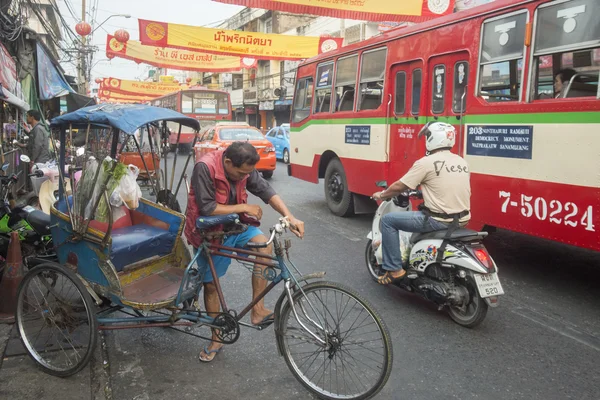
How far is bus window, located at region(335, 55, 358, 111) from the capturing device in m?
7.99

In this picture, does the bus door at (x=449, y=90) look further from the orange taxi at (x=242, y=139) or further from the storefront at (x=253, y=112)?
the storefront at (x=253, y=112)

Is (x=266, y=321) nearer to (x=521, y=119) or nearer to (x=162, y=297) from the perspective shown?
(x=162, y=297)

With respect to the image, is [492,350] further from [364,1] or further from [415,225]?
[364,1]

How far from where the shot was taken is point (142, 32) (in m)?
16.6

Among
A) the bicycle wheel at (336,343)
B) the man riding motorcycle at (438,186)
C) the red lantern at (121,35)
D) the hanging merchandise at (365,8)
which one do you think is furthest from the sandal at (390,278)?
the red lantern at (121,35)

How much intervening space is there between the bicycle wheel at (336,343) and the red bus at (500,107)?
269 cm

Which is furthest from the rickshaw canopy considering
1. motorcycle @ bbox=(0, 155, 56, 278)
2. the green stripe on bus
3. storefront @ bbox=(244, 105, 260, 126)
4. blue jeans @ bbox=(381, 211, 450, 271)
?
storefront @ bbox=(244, 105, 260, 126)

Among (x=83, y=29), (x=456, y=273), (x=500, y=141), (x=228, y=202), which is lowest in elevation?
(x=456, y=273)

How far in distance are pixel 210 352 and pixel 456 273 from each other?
2.04 meters

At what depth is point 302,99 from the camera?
32.1 ft

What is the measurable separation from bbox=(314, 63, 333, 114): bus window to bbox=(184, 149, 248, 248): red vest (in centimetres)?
577

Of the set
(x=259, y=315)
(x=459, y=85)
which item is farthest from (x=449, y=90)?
(x=259, y=315)

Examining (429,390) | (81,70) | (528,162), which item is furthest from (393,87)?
(81,70)

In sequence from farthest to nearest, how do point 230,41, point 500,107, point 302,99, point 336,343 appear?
point 230,41 → point 302,99 → point 500,107 → point 336,343
